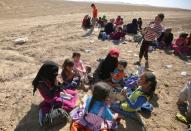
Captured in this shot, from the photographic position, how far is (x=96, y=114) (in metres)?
4.49

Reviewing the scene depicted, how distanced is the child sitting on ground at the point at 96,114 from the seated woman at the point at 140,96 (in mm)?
761

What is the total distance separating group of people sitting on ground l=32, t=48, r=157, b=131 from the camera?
14.8 ft

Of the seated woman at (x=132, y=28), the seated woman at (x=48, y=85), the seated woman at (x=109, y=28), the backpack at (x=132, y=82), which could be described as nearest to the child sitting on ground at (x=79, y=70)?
the backpack at (x=132, y=82)

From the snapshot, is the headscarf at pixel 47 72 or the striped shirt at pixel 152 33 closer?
the headscarf at pixel 47 72

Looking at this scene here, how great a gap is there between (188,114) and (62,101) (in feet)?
9.07

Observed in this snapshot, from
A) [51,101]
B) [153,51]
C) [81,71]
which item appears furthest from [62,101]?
[153,51]

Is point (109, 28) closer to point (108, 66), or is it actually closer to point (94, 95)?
point (108, 66)

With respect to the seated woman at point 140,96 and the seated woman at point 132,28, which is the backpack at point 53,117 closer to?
the seated woman at point 140,96

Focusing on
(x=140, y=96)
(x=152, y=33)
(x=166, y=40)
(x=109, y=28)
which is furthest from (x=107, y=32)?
(x=140, y=96)

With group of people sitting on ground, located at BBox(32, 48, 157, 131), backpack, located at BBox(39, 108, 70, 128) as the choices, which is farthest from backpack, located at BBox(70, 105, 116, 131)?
backpack, located at BBox(39, 108, 70, 128)

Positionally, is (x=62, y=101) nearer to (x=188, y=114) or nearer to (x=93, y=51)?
(x=188, y=114)

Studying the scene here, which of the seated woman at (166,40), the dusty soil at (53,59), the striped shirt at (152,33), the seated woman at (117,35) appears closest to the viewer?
the dusty soil at (53,59)

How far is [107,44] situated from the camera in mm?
11102

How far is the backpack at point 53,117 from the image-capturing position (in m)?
4.89
